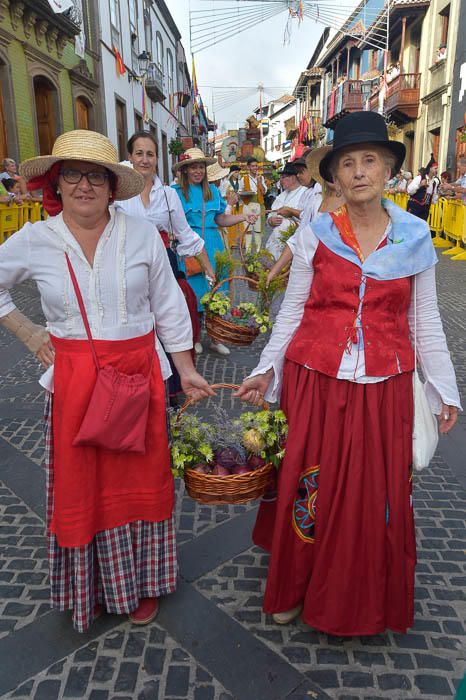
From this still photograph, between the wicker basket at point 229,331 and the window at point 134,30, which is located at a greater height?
the window at point 134,30

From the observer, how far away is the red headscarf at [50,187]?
2135 millimetres

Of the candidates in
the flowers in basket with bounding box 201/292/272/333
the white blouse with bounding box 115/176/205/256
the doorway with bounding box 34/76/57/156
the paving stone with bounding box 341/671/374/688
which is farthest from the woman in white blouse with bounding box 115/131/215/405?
the doorway with bounding box 34/76/57/156

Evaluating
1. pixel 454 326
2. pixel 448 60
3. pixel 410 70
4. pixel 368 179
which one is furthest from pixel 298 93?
pixel 368 179

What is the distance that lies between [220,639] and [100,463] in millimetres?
929

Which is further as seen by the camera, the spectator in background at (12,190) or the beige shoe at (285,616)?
the spectator in background at (12,190)

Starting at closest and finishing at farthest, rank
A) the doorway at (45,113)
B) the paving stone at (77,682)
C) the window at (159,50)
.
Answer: the paving stone at (77,682)
the doorway at (45,113)
the window at (159,50)

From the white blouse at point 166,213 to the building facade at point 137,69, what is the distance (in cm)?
1498

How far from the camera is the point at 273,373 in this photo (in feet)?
7.95

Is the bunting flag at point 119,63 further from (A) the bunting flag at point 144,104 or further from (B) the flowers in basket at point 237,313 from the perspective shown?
(B) the flowers in basket at point 237,313

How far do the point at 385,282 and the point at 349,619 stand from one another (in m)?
1.36

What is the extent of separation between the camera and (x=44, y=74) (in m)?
14.1

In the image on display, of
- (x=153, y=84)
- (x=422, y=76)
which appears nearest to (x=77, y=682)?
(x=153, y=84)

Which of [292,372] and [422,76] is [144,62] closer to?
[422,76]

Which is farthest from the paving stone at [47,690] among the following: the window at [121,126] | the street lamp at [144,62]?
the street lamp at [144,62]
